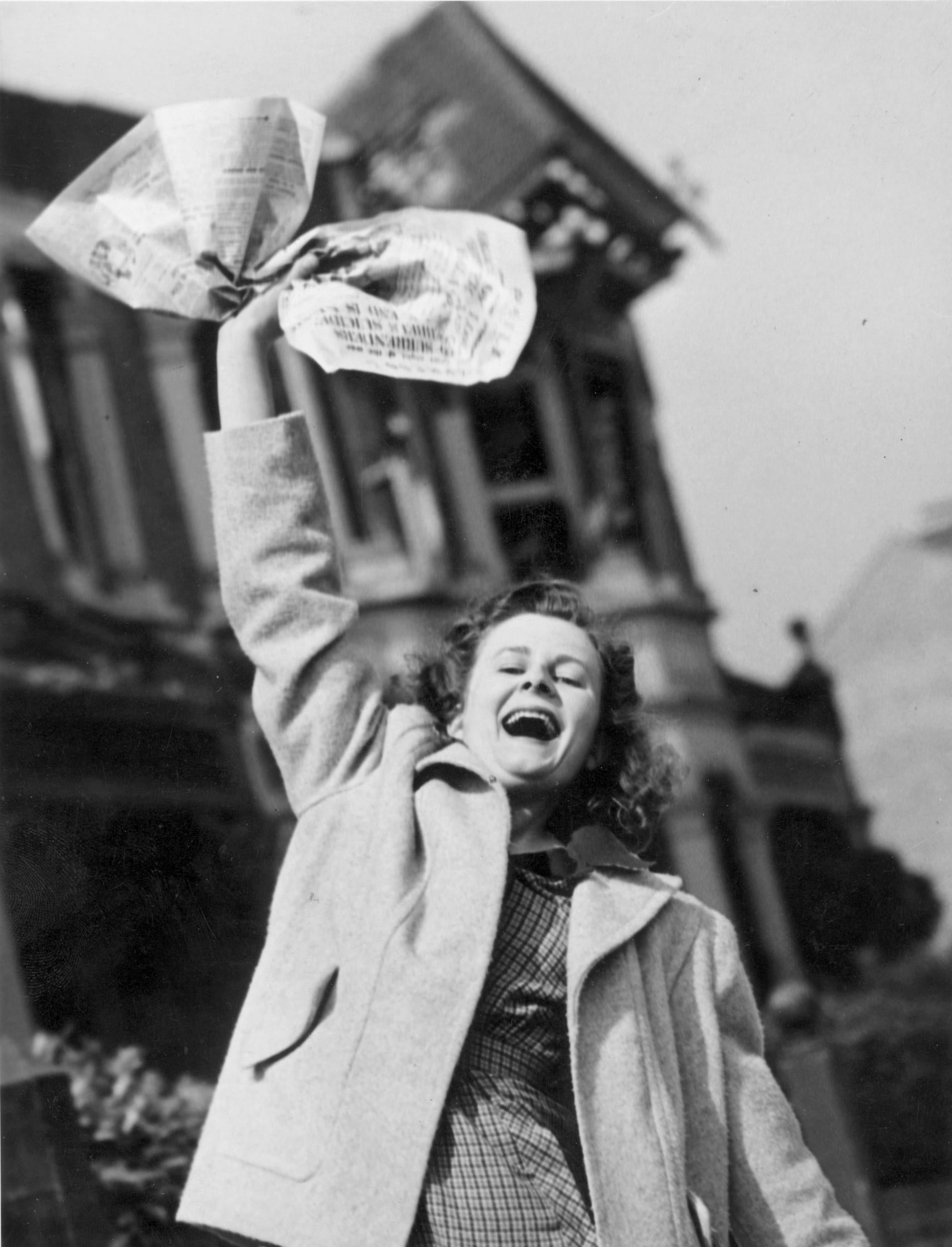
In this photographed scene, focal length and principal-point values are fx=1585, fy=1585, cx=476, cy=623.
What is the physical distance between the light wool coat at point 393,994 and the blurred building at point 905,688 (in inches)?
44.2

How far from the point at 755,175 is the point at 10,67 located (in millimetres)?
1383

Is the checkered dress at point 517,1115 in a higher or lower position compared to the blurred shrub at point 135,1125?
higher

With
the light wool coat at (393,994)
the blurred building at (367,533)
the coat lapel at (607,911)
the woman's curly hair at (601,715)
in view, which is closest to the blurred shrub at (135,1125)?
the blurred building at (367,533)

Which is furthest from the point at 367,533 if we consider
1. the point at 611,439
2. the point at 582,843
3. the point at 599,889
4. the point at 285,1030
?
the point at 285,1030

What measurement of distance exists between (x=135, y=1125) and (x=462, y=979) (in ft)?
4.08

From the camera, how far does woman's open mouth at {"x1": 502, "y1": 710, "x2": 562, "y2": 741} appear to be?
6.29 ft

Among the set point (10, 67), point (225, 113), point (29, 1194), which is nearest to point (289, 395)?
point (10, 67)

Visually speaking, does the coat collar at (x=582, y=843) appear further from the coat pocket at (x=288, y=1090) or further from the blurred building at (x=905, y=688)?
the blurred building at (x=905, y=688)

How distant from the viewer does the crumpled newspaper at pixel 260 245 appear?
6.90ft

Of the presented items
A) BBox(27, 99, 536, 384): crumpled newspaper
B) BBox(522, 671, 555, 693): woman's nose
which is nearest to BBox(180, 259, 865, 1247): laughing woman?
BBox(522, 671, 555, 693): woman's nose

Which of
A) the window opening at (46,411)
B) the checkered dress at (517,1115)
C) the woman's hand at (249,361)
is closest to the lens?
the checkered dress at (517,1115)

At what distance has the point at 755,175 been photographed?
2.90 metres

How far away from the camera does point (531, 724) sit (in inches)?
75.6

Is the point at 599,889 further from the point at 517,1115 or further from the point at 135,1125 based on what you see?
the point at 135,1125
